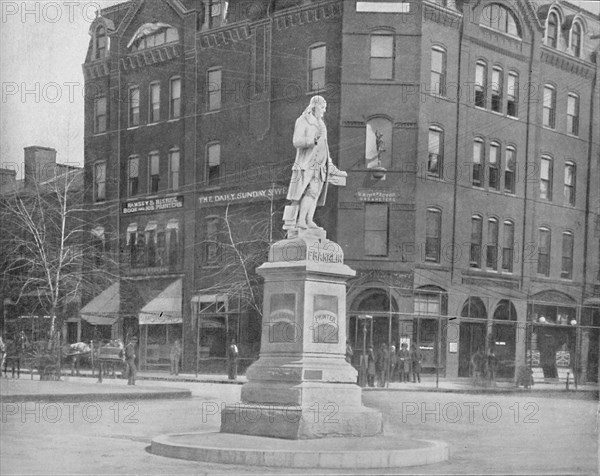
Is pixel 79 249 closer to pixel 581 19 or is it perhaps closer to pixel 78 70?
pixel 78 70

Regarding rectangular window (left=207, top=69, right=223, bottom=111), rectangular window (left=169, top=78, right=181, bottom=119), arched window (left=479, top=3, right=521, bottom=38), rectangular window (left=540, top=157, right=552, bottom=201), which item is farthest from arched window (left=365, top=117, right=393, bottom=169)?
rectangular window (left=169, top=78, right=181, bottom=119)

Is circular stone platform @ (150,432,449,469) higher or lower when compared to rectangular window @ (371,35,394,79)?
lower

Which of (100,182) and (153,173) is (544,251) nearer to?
(153,173)

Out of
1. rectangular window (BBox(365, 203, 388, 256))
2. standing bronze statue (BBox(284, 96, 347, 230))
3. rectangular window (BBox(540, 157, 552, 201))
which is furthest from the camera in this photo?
rectangular window (BBox(365, 203, 388, 256))

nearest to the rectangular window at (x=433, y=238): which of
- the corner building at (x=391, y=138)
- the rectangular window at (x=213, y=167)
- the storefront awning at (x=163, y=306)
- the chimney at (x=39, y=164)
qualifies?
the corner building at (x=391, y=138)

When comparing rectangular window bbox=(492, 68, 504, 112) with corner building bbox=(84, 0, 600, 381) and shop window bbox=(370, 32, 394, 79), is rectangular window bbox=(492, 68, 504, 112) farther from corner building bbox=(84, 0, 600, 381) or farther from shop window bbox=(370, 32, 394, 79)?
shop window bbox=(370, 32, 394, 79)

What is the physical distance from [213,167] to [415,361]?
199 inches

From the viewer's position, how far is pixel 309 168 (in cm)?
1501

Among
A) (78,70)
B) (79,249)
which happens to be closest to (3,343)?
(79,249)

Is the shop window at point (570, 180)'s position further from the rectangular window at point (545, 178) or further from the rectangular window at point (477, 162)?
the rectangular window at point (477, 162)

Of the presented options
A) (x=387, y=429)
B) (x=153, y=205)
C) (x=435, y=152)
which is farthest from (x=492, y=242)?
(x=153, y=205)

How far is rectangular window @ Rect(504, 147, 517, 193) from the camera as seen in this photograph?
57.1 feet

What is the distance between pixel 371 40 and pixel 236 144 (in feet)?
9.60

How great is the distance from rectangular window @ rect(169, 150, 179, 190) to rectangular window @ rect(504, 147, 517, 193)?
561 cm
